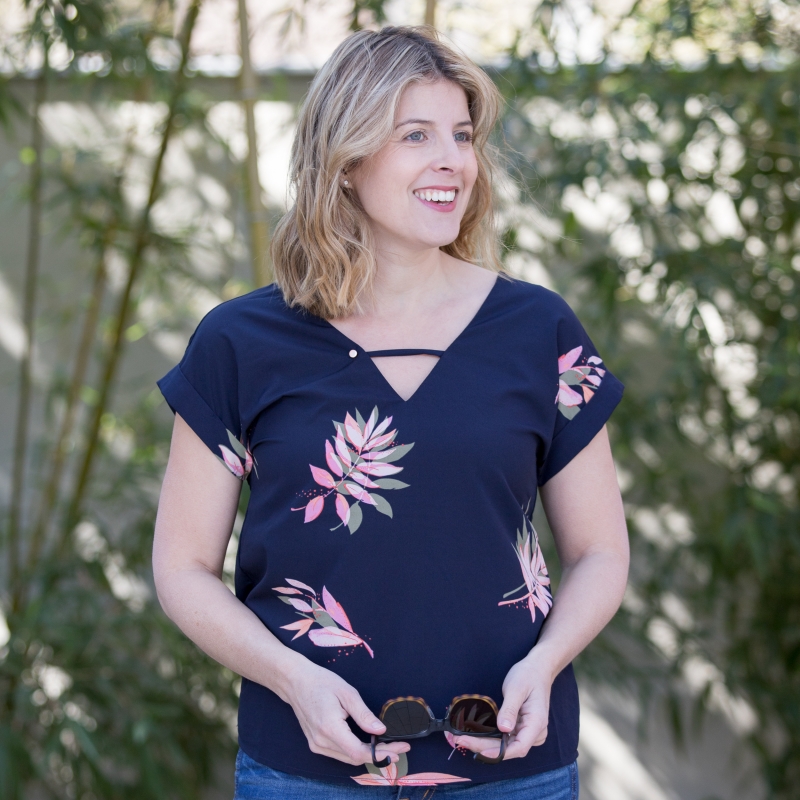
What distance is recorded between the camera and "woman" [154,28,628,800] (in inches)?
47.5

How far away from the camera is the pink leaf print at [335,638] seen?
1.21m

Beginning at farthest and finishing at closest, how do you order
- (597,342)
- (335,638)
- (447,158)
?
(597,342) < (447,158) < (335,638)

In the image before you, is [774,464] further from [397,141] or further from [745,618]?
[397,141]

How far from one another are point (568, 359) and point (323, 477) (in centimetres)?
39

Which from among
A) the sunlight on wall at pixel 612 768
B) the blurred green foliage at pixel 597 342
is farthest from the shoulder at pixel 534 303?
the sunlight on wall at pixel 612 768

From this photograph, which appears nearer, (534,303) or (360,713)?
(360,713)

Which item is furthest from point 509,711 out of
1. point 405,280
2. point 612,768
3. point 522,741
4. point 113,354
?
point 612,768

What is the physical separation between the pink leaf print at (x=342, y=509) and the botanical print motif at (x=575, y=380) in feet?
1.08

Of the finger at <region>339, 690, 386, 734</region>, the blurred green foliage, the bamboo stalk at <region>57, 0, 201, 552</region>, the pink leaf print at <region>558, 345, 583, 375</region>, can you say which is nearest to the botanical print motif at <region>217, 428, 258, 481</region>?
the finger at <region>339, 690, 386, 734</region>

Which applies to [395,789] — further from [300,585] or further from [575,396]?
[575,396]

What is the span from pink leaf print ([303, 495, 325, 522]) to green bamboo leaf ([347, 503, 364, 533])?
41 millimetres

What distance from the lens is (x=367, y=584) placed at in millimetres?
1214

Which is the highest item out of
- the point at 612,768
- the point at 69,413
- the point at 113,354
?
the point at 113,354

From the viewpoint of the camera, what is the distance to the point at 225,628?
125cm
